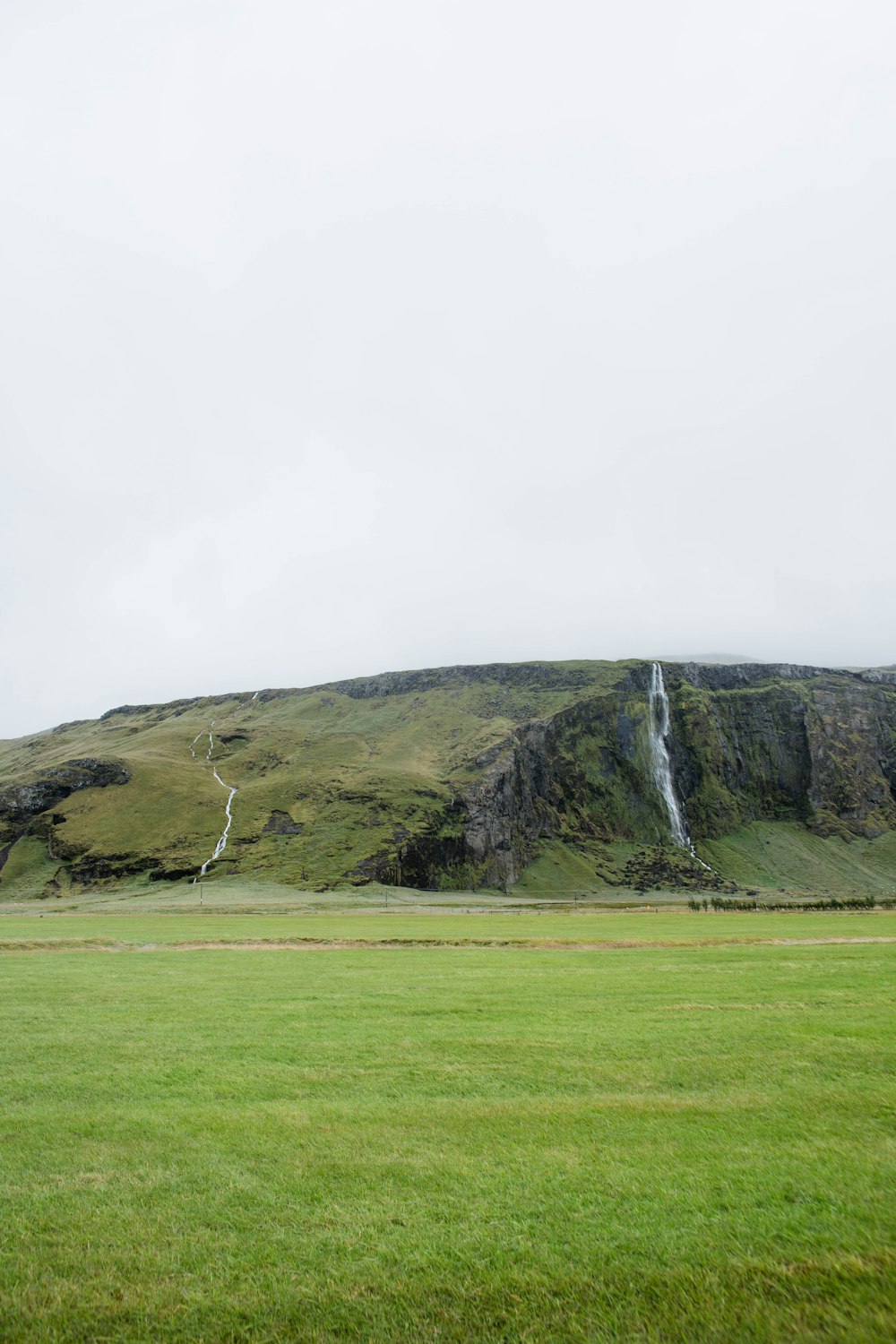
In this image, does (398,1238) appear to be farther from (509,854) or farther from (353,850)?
(509,854)

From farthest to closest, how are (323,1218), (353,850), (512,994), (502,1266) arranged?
(353,850), (512,994), (323,1218), (502,1266)

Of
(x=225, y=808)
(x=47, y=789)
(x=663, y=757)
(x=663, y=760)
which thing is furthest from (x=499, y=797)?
(x=47, y=789)

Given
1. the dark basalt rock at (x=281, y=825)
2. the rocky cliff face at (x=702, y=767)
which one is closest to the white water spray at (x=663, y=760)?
the rocky cliff face at (x=702, y=767)

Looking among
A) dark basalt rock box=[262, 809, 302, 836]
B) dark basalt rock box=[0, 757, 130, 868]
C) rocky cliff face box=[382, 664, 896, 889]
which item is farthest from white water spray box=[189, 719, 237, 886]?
rocky cliff face box=[382, 664, 896, 889]

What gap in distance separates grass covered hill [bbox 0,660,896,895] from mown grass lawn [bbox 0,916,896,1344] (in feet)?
345

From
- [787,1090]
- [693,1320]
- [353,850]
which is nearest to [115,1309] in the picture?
[693,1320]

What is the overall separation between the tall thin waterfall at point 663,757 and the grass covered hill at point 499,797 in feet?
7.30

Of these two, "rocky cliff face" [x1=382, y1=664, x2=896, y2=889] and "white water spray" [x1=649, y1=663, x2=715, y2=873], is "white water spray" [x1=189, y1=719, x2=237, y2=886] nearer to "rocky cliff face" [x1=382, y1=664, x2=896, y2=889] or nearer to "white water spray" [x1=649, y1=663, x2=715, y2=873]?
"rocky cliff face" [x1=382, y1=664, x2=896, y2=889]

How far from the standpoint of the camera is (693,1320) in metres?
5.48

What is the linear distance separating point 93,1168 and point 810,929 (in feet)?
145

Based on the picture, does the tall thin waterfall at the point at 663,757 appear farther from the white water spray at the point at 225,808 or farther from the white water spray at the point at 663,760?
the white water spray at the point at 225,808

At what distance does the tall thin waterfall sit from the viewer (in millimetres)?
167250

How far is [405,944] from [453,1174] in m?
28.8

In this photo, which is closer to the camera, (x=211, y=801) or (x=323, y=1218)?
(x=323, y=1218)
